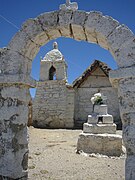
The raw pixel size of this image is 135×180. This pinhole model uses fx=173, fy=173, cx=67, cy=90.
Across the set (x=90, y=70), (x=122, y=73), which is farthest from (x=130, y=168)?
(x=90, y=70)

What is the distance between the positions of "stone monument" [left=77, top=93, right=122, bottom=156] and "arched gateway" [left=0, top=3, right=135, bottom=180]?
321 cm

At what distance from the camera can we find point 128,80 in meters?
2.78

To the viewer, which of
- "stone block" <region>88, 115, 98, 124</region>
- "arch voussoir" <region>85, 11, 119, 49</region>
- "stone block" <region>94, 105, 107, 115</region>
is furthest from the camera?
"stone block" <region>94, 105, 107, 115</region>

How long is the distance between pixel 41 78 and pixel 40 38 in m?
11.7

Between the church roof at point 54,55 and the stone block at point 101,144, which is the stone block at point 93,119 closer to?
the stone block at point 101,144

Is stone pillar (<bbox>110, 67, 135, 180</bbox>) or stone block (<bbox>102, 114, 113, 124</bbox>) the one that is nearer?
stone pillar (<bbox>110, 67, 135, 180</bbox>)

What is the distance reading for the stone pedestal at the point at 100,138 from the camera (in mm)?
5793

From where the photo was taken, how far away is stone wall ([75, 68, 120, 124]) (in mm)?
13797

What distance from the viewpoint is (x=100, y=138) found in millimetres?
5930

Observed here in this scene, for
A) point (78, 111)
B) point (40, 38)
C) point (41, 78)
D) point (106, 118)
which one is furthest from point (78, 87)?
point (40, 38)

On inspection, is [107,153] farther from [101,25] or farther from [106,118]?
[101,25]

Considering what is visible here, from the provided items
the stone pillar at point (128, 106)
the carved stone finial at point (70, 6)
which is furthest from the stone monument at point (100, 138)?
the carved stone finial at point (70, 6)

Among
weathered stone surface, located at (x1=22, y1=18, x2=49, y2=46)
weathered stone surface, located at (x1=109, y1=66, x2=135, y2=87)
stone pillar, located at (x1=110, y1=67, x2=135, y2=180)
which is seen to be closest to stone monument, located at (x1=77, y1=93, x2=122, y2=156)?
stone pillar, located at (x1=110, y1=67, x2=135, y2=180)

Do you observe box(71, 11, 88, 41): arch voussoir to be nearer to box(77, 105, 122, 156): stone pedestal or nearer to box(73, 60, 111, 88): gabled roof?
box(77, 105, 122, 156): stone pedestal
